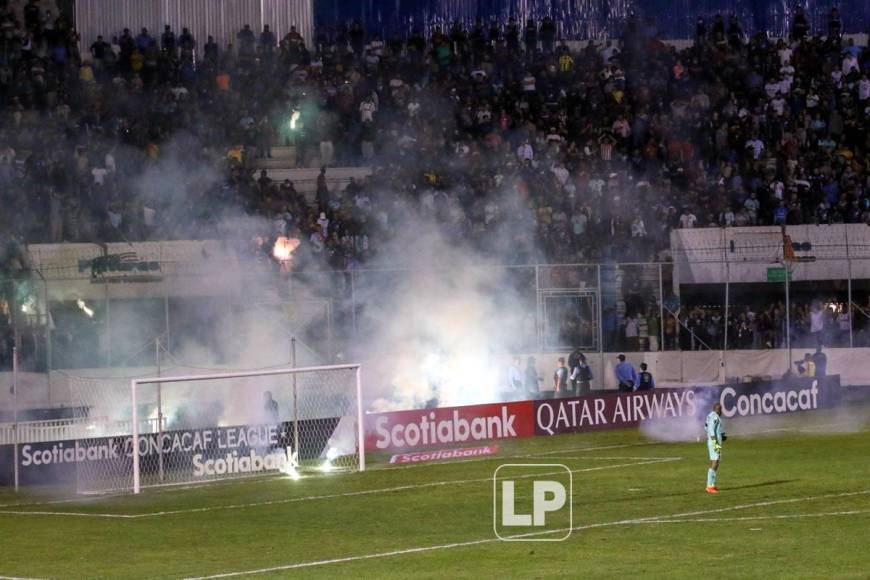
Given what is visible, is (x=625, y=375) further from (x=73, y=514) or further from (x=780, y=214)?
(x=73, y=514)

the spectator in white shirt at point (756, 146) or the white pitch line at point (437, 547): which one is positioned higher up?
the spectator in white shirt at point (756, 146)

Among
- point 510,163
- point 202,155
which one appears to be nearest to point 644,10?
point 510,163

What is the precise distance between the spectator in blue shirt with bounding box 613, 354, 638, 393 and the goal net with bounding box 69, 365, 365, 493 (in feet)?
21.6

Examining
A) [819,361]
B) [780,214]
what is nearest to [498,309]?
[819,361]

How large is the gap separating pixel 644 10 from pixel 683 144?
21.5 ft

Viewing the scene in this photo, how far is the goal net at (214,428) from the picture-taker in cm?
2481

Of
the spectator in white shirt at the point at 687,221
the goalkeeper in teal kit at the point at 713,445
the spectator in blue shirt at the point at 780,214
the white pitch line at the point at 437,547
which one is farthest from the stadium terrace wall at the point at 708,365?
the white pitch line at the point at 437,547

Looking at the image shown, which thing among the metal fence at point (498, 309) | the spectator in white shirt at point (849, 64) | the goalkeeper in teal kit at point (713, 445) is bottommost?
the goalkeeper in teal kit at point (713, 445)

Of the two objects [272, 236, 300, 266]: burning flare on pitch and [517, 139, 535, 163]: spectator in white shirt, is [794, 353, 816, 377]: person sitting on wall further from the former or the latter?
[272, 236, 300, 266]: burning flare on pitch

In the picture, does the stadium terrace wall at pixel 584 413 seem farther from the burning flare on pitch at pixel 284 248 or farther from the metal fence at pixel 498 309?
the burning flare on pitch at pixel 284 248

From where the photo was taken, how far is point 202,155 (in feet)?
120

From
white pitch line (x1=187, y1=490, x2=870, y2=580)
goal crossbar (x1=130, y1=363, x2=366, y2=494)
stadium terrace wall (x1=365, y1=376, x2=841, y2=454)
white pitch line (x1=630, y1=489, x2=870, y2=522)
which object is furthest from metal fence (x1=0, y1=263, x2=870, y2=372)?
white pitch line (x1=187, y1=490, x2=870, y2=580)

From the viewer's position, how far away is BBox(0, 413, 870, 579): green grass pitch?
15070 mm

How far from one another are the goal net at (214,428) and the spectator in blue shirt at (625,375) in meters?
6.58
